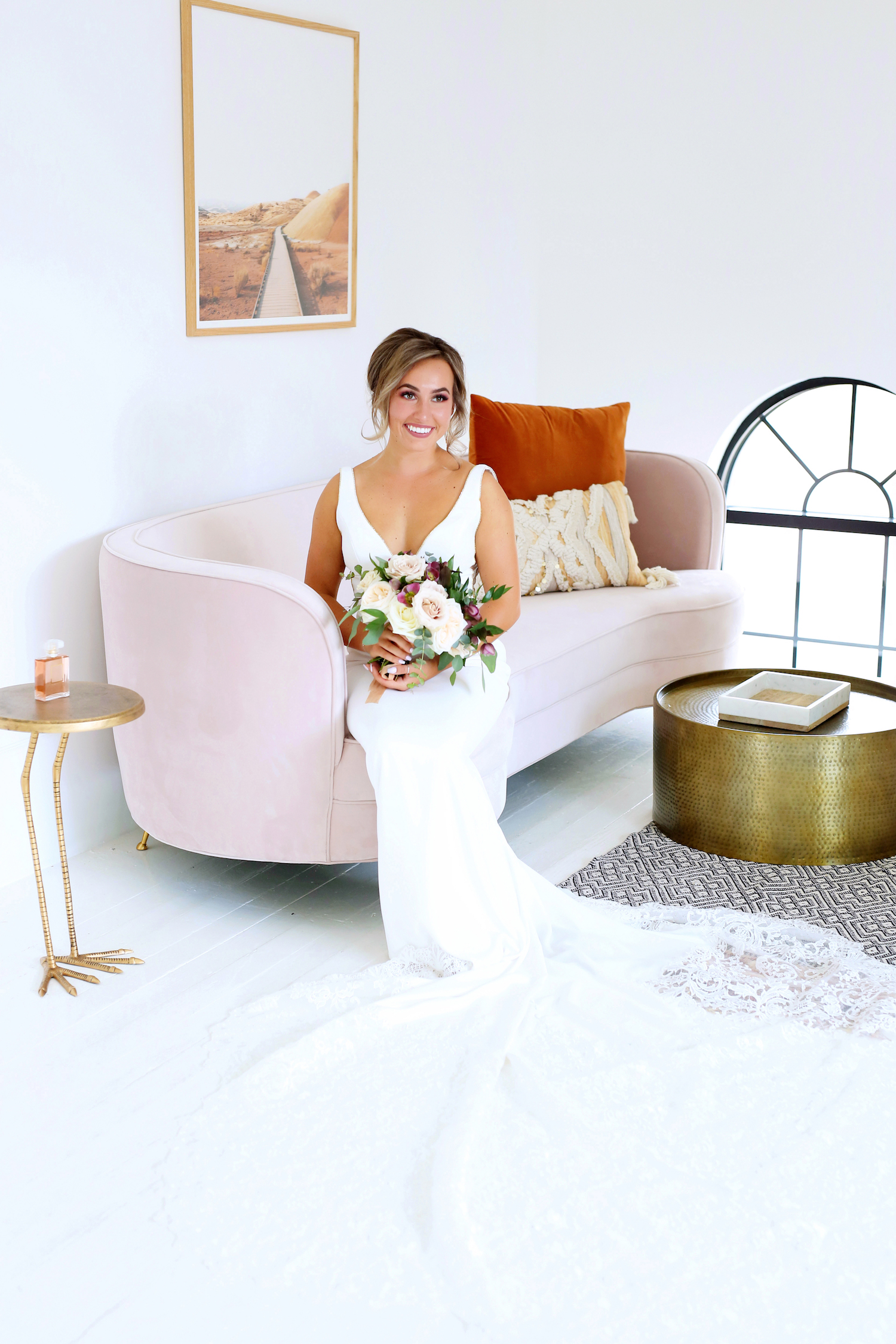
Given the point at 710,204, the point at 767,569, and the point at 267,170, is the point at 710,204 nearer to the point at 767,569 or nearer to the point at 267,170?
the point at 767,569

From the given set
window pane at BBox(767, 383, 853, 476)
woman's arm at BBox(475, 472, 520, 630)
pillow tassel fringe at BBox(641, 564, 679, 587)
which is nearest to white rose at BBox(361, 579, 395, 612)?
woman's arm at BBox(475, 472, 520, 630)

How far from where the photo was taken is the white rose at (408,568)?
267 cm

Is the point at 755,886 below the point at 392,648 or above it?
below

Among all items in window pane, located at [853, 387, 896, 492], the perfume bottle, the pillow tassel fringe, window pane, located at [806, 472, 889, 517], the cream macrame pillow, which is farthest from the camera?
window pane, located at [806, 472, 889, 517]

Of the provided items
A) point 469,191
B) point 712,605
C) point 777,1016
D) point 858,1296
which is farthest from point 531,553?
point 858,1296

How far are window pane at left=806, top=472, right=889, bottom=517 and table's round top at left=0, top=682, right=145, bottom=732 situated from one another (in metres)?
3.24

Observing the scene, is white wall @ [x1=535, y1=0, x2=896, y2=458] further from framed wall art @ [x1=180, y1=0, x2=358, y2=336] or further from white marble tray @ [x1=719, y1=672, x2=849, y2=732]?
white marble tray @ [x1=719, y1=672, x2=849, y2=732]

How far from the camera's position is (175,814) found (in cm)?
287

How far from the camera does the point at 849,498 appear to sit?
15.9ft

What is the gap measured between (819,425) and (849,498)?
1.01ft

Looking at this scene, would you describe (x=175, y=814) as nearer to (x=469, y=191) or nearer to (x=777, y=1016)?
(x=777, y=1016)

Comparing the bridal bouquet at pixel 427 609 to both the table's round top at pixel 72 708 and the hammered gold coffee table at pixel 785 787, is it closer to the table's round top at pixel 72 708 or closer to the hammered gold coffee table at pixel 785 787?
the table's round top at pixel 72 708

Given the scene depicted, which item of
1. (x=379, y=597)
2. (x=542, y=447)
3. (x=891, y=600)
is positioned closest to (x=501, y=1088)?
(x=379, y=597)

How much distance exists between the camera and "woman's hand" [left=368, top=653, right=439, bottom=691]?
2.73m
